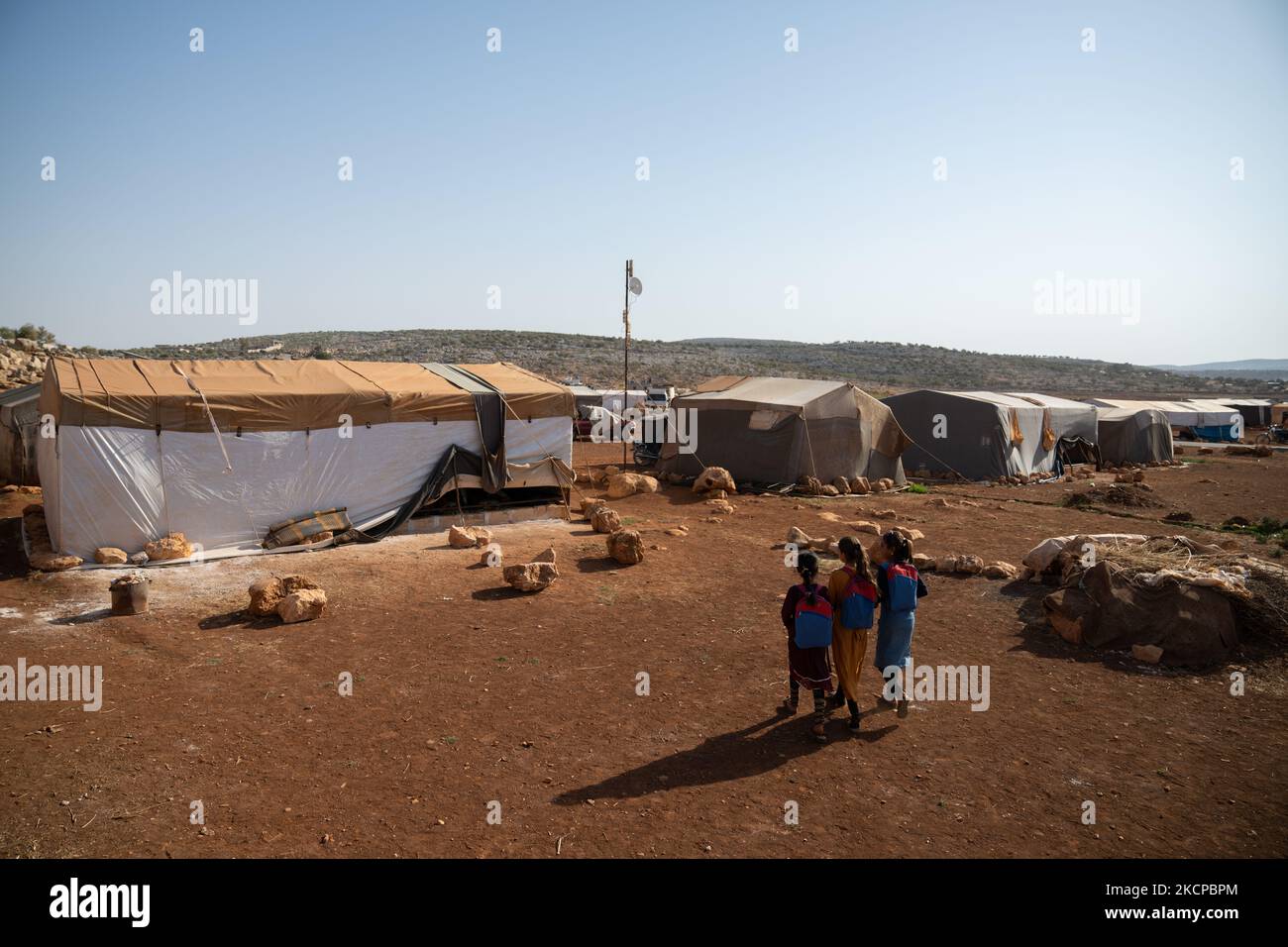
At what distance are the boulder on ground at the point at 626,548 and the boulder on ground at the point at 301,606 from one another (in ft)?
13.4

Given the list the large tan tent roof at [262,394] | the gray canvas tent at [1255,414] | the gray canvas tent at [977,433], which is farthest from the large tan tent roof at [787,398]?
the gray canvas tent at [1255,414]

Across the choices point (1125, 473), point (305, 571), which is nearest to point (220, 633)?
point (305, 571)

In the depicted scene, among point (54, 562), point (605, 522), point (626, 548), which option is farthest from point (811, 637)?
point (54, 562)

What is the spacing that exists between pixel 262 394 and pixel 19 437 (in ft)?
27.1

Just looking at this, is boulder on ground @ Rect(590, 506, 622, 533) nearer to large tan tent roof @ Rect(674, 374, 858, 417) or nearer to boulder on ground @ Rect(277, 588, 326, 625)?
boulder on ground @ Rect(277, 588, 326, 625)

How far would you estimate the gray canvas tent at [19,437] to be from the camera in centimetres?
1533

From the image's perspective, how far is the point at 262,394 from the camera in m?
11.4

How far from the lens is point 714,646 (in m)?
7.88

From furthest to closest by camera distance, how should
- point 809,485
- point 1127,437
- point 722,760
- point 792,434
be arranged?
point 1127,437 < point 792,434 < point 809,485 < point 722,760

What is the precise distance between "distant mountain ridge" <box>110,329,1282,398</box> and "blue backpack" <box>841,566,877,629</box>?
4411 centimetres

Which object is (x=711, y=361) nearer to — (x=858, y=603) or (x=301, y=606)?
(x=301, y=606)

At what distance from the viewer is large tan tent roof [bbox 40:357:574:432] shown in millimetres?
10305

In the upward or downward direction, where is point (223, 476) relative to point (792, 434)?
downward

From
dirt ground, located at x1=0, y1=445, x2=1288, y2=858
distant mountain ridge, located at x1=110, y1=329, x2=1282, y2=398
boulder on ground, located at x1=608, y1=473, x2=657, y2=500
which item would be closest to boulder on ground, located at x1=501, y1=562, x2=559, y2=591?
dirt ground, located at x1=0, y1=445, x2=1288, y2=858
